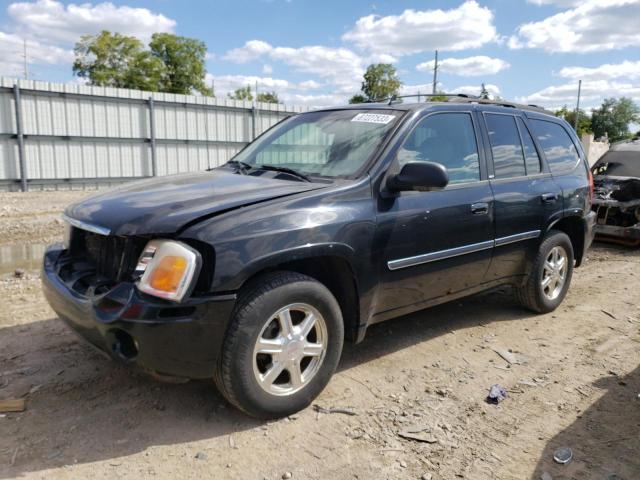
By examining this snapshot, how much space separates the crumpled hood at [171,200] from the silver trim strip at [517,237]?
1.80 meters

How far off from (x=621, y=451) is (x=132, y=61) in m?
47.4

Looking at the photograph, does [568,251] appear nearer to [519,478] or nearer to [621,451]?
[621,451]

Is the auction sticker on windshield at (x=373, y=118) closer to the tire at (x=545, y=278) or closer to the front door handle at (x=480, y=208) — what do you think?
the front door handle at (x=480, y=208)

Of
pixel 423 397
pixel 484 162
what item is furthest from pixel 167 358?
pixel 484 162

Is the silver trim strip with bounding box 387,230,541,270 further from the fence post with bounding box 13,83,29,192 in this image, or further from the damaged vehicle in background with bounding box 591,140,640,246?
the fence post with bounding box 13,83,29,192

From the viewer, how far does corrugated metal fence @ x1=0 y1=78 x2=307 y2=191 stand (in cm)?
1419

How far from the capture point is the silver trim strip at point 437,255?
3.50 m

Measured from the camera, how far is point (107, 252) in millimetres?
2992

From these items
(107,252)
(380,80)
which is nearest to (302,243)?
(107,252)

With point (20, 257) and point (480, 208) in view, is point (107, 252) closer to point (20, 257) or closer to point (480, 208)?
point (480, 208)

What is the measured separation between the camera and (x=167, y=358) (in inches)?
105

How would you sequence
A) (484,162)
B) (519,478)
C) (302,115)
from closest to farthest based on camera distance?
(519,478) → (484,162) → (302,115)

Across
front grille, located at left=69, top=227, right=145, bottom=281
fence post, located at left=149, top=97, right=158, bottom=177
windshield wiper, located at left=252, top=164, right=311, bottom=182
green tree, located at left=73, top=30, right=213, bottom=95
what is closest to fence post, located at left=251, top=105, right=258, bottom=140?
fence post, located at left=149, top=97, right=158, bottom=177

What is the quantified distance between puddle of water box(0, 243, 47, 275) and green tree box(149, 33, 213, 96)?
137ft
